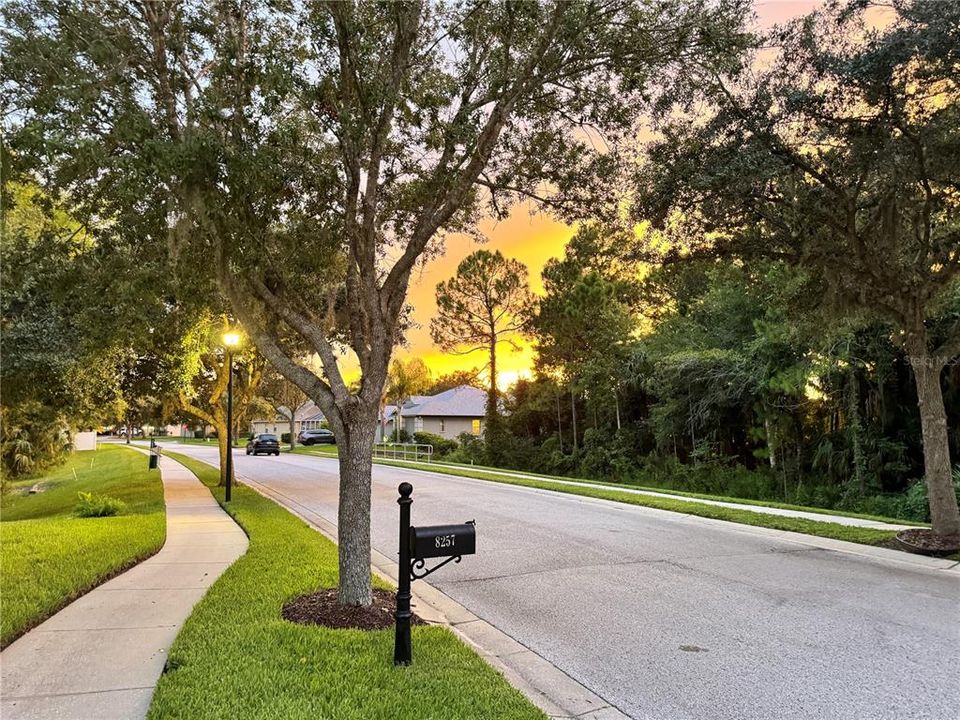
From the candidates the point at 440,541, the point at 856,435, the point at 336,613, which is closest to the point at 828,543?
the point at 856,435

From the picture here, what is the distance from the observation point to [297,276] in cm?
707

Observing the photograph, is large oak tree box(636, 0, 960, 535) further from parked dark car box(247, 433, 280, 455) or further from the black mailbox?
parked dark car box(247, 433, 280, 455)

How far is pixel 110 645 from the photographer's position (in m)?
4.93

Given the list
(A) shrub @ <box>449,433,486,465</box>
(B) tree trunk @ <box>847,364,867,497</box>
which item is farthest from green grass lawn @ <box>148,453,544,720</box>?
(A) shrub @ <box>449,433,486,465</box>

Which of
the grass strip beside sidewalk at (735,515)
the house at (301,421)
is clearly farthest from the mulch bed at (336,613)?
the house at (301,421)

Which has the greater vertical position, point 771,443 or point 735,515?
point 771,443

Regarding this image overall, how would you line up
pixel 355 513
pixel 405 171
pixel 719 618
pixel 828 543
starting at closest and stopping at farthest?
1. pixel 355 513
2. pixel 719 618
3. pixel 405 171
4. pixel 828 543

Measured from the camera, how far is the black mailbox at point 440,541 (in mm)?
4570

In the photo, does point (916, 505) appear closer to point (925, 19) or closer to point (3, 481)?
point (925, 19)

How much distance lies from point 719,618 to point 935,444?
5439mm

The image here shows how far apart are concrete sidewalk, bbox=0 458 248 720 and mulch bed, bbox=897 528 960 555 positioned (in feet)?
29.6

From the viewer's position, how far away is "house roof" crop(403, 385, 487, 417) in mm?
51628

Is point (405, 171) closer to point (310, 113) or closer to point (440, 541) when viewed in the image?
point (310, 113)

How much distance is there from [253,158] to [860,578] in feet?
26.1
